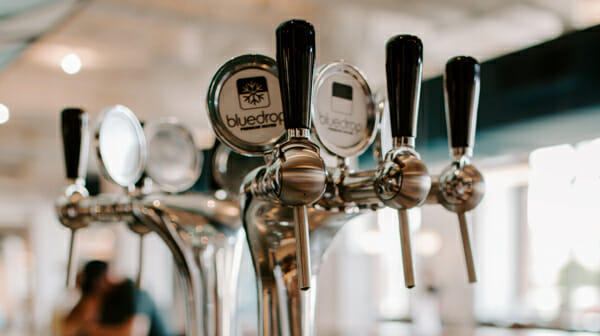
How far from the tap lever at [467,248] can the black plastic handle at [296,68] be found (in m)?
0.17

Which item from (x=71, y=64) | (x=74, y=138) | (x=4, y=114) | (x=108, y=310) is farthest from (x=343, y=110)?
(x=108, y=310)

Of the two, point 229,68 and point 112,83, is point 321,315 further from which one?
point 229,68

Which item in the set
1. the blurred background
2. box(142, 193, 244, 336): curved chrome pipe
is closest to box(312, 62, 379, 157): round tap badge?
box(142, 193, 244, 336): curved chrome pipe

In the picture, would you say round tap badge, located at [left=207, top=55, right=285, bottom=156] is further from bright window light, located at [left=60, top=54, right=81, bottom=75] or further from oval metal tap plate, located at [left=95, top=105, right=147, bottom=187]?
bright window light, located at [left=60, top=54, right=81, bottom=75]

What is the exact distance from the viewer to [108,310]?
2.16m

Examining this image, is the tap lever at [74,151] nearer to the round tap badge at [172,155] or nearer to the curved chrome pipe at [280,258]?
the round tap badge at [172,155]

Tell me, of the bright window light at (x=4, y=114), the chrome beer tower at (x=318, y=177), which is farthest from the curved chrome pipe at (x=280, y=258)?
the bright window light at (x=4, y=114)

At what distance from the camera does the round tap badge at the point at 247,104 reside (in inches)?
17.9

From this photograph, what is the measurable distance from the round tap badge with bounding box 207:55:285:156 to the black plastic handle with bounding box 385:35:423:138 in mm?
93

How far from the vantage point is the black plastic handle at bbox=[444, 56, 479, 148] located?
47 centimetres

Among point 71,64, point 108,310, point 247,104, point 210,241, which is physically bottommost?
point 108,310

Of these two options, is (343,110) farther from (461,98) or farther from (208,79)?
(208,79)

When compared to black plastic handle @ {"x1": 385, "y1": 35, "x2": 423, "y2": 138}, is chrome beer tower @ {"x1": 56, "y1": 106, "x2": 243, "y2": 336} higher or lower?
lower

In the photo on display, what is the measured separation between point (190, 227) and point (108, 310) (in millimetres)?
1802
